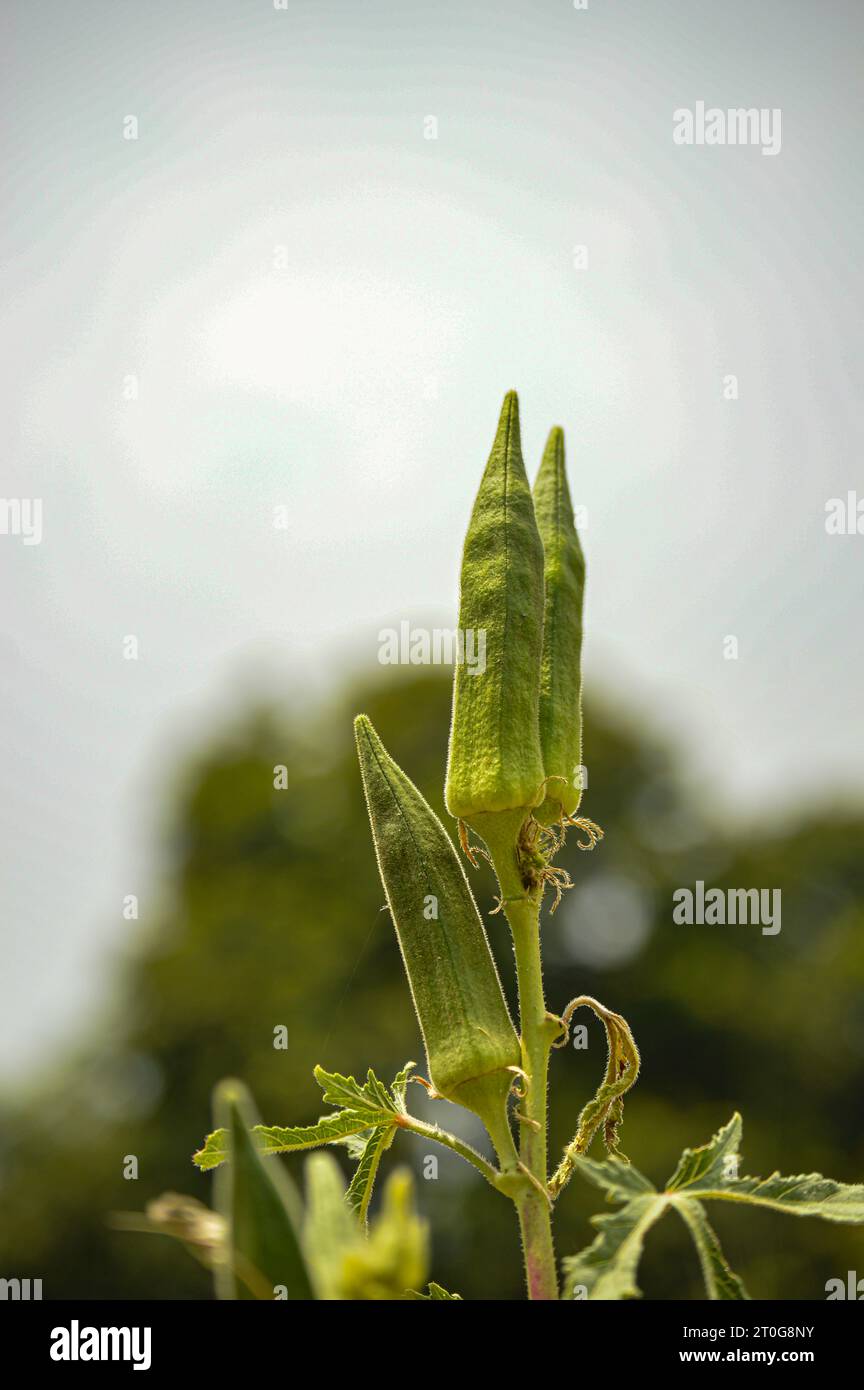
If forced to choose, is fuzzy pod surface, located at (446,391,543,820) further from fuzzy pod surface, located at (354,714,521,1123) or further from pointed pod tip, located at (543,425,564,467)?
pointed pod tip, located at (543,425,564,467)

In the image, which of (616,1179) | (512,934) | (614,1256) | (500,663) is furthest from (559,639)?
(614,1256)

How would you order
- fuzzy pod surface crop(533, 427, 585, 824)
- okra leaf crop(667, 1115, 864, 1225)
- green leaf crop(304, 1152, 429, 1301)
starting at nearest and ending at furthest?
1. green leaf crop(304, 1152, 429, 1301)
2. okra leaf crop(667, 1115, 864, 1225)
3. fuzzy pod surface crop(533, 427, 585, 824)

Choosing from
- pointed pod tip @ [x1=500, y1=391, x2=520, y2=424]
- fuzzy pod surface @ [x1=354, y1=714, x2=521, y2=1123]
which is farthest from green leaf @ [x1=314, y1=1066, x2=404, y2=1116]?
pointed pod tip @ [x1=500, y1=391, x2=520, y2=424]

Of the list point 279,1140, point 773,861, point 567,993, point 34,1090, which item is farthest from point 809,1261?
point 279,1140

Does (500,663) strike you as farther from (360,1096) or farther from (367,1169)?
(367,1169)

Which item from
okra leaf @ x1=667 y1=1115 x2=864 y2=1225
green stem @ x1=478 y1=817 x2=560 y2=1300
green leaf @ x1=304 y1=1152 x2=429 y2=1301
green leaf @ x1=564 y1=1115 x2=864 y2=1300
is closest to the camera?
green leaf @ x1=304 y1=1152 x2=429 y2=1301

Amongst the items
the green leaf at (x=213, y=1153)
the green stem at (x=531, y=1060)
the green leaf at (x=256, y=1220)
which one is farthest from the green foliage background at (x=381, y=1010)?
the green leaf at (x=256, y=1220)
